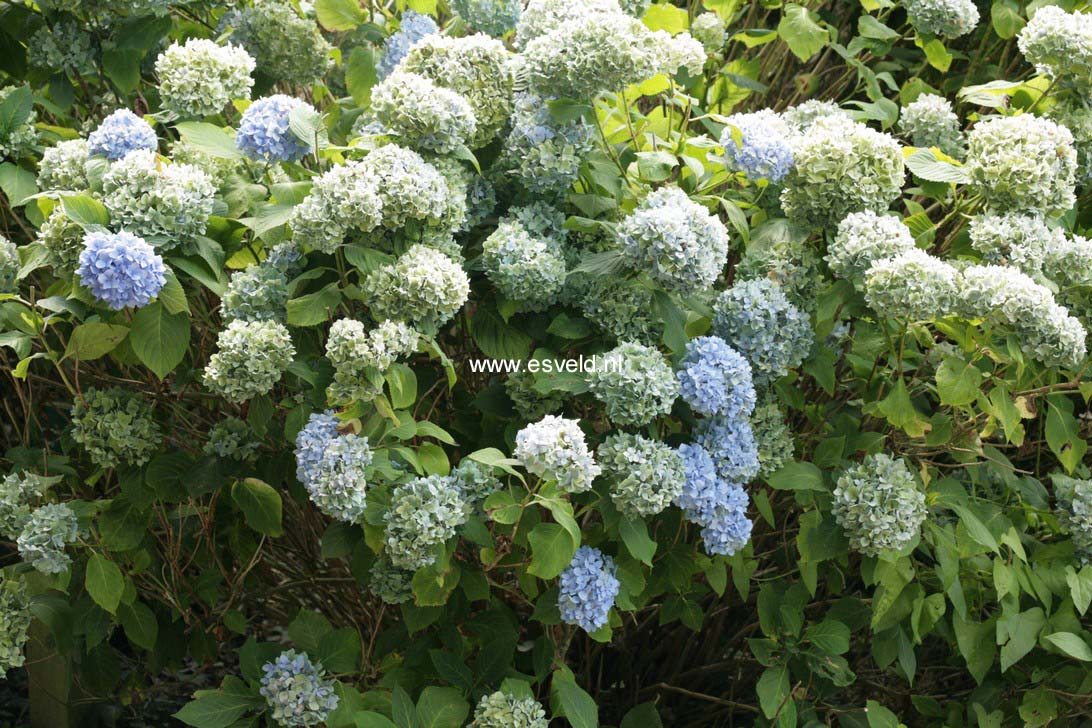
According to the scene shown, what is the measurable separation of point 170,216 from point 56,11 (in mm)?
949

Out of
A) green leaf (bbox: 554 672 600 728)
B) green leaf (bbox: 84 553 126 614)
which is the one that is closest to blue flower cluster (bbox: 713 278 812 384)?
green leaf (bbox: 554 672 600 728)

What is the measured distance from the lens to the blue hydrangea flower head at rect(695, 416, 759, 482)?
2.12 meters

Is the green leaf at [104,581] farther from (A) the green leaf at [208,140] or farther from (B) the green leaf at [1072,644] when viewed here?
(B) the green leaf at [1072,644]

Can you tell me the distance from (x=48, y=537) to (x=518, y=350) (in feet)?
3.36

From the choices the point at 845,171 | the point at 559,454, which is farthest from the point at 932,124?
the point at 559,454

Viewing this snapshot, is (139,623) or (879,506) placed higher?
(879,506)

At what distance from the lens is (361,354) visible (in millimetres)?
1872

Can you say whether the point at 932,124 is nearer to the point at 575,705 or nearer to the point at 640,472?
the point at 640,472

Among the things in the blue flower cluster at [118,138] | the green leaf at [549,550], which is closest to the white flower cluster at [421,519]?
the green leaf at [549,550]

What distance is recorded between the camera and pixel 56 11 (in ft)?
8.52

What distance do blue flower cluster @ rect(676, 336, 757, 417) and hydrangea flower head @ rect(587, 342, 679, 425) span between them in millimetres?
38

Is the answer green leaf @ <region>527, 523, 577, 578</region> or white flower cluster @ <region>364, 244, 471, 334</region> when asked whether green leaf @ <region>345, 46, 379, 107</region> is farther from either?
green leaf @ <region>527, 523, 577, 578</region>

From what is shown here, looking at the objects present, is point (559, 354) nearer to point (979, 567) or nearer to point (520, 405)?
point (520, 405)

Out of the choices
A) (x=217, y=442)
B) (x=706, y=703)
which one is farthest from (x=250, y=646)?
(x=706, y=703)
